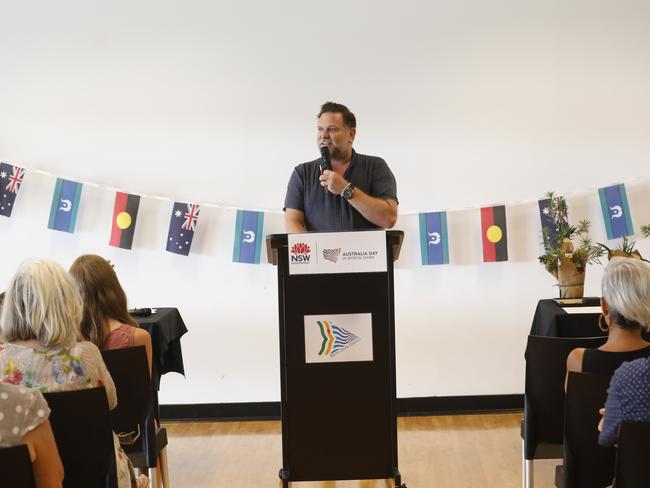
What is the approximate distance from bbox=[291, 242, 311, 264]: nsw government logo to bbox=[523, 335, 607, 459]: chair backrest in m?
0.89

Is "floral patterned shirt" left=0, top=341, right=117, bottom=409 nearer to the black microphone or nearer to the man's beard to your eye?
the black microphone

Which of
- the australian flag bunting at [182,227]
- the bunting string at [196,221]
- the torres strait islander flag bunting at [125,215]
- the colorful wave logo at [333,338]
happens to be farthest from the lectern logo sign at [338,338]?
the torres strait islander flag bunting at [125,215]

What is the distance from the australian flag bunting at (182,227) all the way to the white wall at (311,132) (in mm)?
103

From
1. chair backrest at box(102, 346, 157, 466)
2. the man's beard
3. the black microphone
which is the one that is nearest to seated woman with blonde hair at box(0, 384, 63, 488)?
chair backrest at box(102, 346, 157, 466)

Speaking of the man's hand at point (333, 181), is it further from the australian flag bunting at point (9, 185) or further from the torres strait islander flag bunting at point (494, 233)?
the australian flag bunting at point (9, 185)

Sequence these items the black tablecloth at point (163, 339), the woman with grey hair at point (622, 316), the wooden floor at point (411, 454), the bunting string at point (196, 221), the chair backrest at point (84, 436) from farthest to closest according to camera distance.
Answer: the bunting string at point (196, 221), the wooden floor at point (411, 454), the black tablecloth at point (163, 339), the woman with grey hair at point (622, 316), the chair backrest at point (84, 436)

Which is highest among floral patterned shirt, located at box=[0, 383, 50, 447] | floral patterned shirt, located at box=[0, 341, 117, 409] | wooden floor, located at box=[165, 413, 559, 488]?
floral patterned shirt, located at box=[0, 341, 117, 409]

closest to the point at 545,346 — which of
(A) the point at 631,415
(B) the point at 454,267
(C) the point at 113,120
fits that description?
(A) the point at 631,415

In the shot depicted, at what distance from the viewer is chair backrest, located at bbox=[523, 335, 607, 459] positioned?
8.96 feet

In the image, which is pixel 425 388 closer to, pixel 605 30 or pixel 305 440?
pixel 305 440

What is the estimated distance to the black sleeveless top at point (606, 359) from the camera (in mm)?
2395

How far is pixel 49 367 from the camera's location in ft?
7.03

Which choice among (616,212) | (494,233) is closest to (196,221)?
(494,233)

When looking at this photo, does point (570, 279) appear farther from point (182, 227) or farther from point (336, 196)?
point (182, 227)
